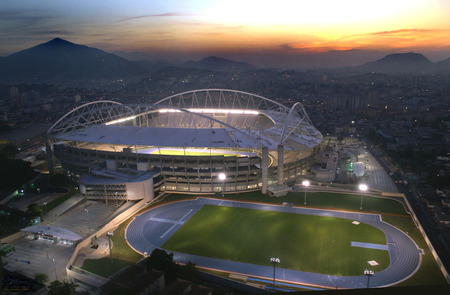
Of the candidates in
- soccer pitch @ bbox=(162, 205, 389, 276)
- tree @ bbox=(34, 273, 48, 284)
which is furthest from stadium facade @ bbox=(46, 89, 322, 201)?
tree @ bbox=(34, 273, 48, 284)

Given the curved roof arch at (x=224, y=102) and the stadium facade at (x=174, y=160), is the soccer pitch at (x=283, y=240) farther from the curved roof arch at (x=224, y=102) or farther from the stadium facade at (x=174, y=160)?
the curved roof arch at (x=224, y=102)

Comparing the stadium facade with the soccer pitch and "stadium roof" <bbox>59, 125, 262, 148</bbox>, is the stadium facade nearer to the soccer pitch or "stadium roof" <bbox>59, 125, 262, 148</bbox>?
"stadium roof" <bbox>59, 125, 262, 148</bbox>

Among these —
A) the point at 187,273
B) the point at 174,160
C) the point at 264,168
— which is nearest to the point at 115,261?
the point at 187,273

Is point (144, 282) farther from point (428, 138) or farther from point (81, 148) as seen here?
point (428, 138)

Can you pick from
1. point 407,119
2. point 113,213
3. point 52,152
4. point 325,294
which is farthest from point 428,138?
point 325,294

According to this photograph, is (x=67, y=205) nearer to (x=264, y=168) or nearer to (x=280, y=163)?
(x=264, y=168)

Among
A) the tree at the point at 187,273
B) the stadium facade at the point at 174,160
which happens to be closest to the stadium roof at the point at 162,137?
the stadium facade at the point at 174,160
